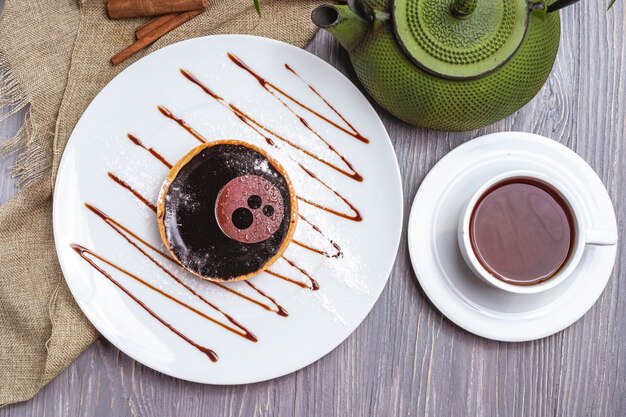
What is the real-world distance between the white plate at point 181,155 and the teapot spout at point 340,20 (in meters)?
0.12

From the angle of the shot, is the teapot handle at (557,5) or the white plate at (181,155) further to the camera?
the white plate at (181,155)

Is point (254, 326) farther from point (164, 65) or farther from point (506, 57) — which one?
point (506, 57)

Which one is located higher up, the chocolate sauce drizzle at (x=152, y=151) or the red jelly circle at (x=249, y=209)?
the chocolate sauce drizzle at (x=152, y=151)

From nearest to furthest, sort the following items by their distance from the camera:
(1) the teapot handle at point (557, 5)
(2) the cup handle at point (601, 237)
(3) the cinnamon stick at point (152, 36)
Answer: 1. (1) the teapot handle at point (557, 5)
2. (2) the cup handle at point (601, 237)
3. (3) the cinnamon stick at point (152, 36)

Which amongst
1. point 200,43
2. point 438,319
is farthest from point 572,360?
point 200,43

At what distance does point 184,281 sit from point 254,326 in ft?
0.44

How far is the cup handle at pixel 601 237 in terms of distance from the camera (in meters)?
0.89

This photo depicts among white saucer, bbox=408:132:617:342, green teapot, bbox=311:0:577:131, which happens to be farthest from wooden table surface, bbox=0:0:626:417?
green teapot, bbox=311:0:577:131

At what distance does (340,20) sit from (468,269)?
17.0 inches

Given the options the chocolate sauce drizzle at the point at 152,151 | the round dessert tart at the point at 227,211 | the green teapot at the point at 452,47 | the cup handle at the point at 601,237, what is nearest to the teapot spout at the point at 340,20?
the green teapot at the point at 452,47

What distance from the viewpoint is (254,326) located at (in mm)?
980

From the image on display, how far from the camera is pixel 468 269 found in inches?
38.0

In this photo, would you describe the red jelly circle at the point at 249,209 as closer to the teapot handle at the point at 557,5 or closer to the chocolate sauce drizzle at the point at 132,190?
the chocolate sauce drizzle at the point at 132,190

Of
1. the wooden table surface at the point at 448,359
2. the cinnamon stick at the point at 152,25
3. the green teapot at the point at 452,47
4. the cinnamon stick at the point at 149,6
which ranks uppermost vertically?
the green teapot at the point at 452,47
